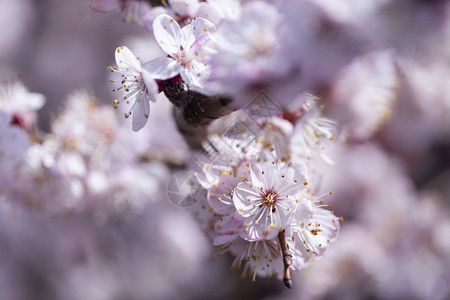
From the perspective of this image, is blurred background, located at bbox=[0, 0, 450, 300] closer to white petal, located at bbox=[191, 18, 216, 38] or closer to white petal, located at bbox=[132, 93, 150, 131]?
white petal, located at bbox=[191, 18, 216, 38]

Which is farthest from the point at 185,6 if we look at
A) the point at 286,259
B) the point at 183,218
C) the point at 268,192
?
the point at 183,218

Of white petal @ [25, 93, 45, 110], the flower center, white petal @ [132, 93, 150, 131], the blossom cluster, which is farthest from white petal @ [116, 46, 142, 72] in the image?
white petal @ [25, 93, 45, 110]

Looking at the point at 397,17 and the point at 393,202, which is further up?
the point at 397,17

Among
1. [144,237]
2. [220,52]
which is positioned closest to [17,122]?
[220,52]

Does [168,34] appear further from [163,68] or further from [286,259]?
[286,259]

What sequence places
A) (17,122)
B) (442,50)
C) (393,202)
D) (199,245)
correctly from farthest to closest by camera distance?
(199,245)
(393,202)
(17,122)
(442,50)

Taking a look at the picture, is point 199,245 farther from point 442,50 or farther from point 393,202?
point 442,50
